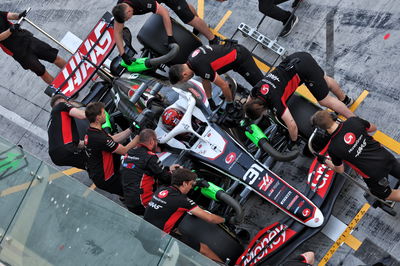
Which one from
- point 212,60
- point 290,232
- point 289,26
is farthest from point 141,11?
point 290,232

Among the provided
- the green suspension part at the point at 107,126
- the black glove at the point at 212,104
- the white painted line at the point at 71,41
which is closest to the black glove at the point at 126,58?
the green suspension part at the point at 107,126

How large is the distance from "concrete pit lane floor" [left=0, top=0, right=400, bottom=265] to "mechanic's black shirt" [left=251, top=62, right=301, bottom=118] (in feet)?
3.86

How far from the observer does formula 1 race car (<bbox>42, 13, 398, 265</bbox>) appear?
21.5ft

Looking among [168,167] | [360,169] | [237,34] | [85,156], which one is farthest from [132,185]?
[237,34]

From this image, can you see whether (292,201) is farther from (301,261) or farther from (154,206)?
(154,206)

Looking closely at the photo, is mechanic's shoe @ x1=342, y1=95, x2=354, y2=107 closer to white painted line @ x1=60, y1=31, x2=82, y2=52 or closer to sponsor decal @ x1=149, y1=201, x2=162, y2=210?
sponsor decal @ x1=149, y1=201, x2=162, y2=210

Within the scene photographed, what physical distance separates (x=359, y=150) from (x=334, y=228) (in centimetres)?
147

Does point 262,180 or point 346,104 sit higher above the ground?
point 346,104

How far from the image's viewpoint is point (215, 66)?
23.3 ft

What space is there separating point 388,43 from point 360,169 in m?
2.44

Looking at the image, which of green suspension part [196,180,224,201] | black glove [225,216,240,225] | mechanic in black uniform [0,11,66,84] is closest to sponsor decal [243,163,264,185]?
green suspension part [196,180,224,201]

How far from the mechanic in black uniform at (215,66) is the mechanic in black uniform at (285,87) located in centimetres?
59

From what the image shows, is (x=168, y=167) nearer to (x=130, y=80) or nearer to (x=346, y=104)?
(x=130, y=80)

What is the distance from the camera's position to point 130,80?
7.66m
